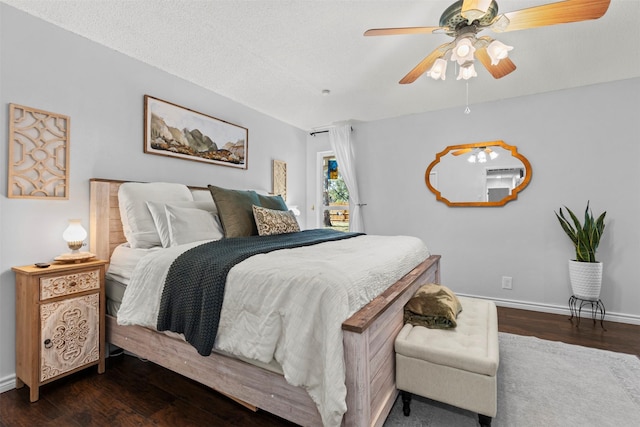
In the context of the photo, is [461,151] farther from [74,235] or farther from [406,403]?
[74,235]

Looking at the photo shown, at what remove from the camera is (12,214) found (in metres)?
1.91

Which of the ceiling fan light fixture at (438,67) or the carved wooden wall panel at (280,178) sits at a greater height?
the ceiling fan light fixture at (438,67)

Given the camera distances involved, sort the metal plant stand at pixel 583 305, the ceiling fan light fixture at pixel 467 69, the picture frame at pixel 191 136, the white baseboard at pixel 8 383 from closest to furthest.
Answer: the white baseboard at pixel 8 383 → the ceiling fan light fixture at pixel 467 69 → the picture frame at pixel 191 136 → the metal plant stand at pixel 583 305

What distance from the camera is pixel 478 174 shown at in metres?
3.66

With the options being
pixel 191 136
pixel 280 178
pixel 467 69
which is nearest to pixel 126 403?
pixel 191 136

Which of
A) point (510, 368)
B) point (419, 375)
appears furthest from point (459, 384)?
point (510, 368)

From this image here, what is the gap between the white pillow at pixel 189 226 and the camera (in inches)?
86.2

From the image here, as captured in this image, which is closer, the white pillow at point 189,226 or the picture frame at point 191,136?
the white pillow at point 189,226

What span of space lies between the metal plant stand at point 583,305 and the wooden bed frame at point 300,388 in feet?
6.94

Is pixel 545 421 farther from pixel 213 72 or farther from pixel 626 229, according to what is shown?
pixel 213 72

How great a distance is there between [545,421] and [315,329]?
1.38 m

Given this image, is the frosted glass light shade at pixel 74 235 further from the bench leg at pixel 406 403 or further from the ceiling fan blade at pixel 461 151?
the ceiling fan blade at pixel 461 151

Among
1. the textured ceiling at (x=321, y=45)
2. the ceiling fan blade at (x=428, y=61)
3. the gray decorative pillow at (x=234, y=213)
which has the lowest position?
the gray decorative pillow at (x=234, y=213)

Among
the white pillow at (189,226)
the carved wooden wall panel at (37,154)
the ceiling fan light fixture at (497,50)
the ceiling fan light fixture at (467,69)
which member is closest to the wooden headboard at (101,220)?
the carved wooden wall panel at (37,154)
